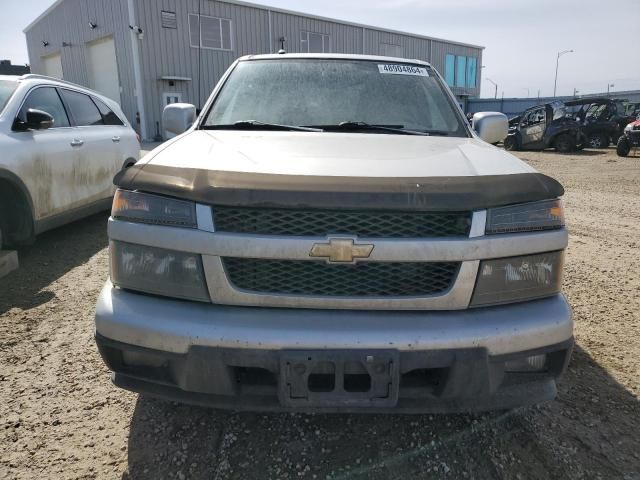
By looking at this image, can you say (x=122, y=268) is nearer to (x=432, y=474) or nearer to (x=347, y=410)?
(x=347, y=410)

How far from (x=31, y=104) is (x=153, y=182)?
11.5 feet

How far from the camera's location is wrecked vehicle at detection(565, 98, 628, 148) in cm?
1686

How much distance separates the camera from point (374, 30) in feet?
88.0

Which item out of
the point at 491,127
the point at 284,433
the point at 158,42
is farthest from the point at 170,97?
the point at 284,433

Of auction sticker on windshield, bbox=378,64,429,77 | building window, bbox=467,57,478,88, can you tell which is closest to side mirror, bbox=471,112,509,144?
auction sticker on windshield, bbox=378,64,429,77

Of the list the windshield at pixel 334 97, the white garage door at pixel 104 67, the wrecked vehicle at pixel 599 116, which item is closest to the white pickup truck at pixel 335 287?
the windshield at pixel 334 97

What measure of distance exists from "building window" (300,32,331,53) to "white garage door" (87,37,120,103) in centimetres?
930

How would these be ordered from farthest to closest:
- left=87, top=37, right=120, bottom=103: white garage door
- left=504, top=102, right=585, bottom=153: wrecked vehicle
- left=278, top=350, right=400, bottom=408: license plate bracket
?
left=87, top=37, right=120, bottom=103: white garage door
left=504, top=102, right=585, bottom=153: wrecked vehicle
left=278, top=350, right=400, bottom=408: license plate bracket

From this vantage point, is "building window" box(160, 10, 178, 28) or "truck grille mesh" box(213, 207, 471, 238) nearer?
"truck grille mesh" box(213, 207, 471, 238)

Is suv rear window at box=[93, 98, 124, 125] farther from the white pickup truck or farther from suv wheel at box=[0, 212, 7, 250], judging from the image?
the white pickup truck

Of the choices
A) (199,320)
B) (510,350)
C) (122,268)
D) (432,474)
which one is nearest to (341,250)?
(199,320)

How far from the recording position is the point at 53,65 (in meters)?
24.6

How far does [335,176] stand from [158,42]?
2052 cm

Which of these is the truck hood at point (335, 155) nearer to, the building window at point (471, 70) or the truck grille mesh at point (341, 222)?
the truck grille mesh at point (341, 222)
